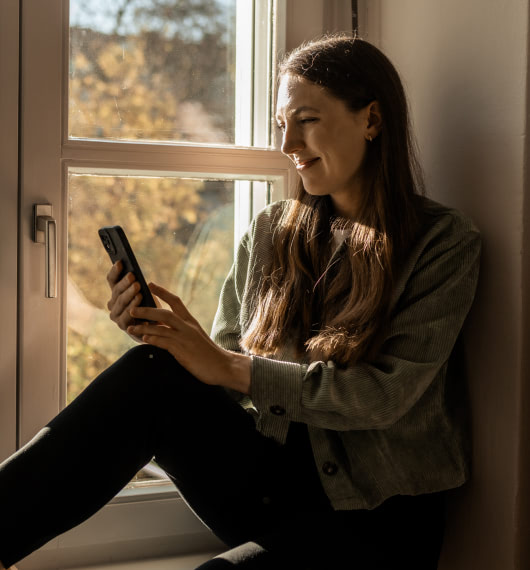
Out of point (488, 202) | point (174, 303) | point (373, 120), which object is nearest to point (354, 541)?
point (174, 303)

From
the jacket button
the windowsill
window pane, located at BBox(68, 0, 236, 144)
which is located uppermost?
window pane, located at BBox(68, 0, 236, 144)

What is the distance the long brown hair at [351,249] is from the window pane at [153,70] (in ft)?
0.79

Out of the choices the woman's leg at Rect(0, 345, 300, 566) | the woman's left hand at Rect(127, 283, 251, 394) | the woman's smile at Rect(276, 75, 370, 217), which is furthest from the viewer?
the woman's smile at Rect(276, 75, 370, 217)

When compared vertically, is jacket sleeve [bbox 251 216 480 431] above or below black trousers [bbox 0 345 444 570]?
above

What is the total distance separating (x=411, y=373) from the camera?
108 centimetres

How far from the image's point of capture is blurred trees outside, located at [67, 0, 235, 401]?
1.40 m

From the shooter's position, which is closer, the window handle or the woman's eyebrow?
the woman's eyebrow

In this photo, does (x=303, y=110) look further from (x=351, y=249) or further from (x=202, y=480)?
(x=202, y=480)

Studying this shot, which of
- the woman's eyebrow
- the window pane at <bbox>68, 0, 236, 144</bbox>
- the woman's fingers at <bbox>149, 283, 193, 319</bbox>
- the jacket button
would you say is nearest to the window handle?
the window pane at <bbox>68, 0, 236, 144</bbox>

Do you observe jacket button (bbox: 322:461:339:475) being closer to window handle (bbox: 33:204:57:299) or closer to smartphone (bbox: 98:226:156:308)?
smartphone (bbox: 98:226:156:308)

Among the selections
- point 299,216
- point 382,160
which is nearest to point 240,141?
point 299,216

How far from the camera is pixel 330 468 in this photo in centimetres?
115

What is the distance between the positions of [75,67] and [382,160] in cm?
61

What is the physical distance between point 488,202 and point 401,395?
0.34 m
